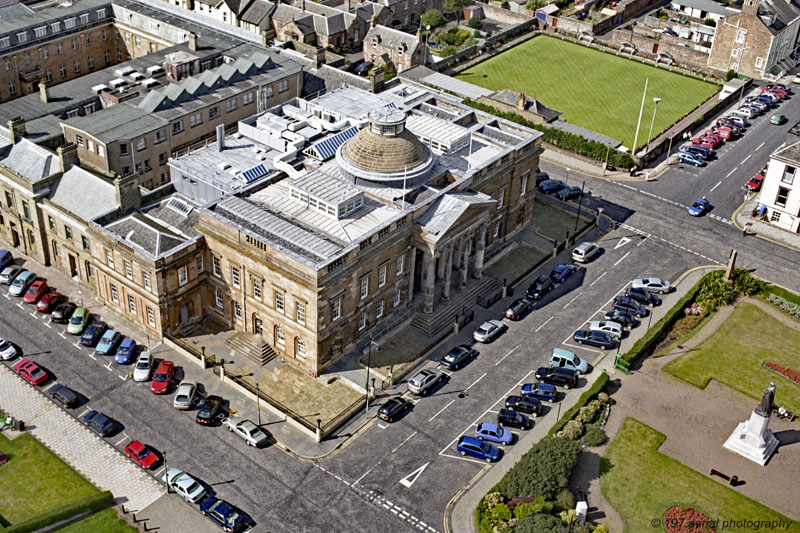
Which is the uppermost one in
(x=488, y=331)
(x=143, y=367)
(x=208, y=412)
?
(x=488, y=331)

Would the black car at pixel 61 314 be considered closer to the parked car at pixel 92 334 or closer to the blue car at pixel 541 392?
Result: the parked car at pixel 92 334

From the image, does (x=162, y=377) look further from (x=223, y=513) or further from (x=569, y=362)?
(x=569, y=362)

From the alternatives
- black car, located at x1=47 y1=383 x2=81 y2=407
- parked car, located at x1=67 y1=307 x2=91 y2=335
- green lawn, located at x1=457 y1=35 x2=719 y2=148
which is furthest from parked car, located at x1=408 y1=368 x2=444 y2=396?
green lawn, located at x1=457 y1=35 x2=719 y2=148

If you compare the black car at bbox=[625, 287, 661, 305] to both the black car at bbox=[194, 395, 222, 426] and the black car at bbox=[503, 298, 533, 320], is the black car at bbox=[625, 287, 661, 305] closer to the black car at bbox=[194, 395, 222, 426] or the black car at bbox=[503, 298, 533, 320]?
the black car at bbox=[503, 298, 533, 320]

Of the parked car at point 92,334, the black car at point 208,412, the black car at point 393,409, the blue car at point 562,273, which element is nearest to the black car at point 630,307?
the blue car at point 562,273

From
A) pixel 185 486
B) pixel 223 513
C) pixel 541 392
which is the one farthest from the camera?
pixel 541 392

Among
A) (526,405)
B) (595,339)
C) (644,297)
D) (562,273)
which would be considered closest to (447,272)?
(562,273)
